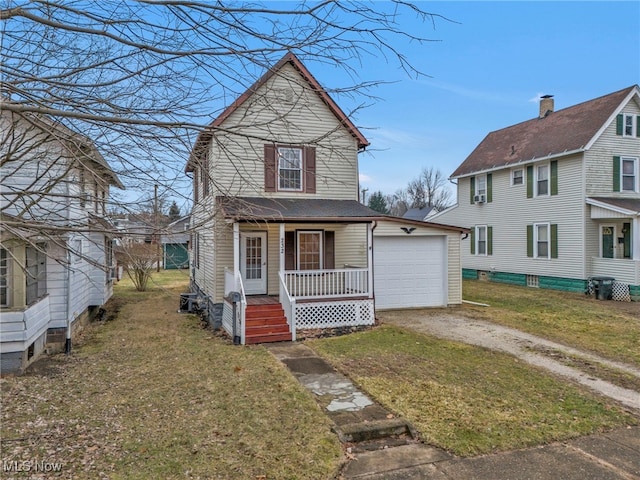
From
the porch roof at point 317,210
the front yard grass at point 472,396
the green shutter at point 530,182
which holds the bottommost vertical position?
the front yard grass at point 472,396

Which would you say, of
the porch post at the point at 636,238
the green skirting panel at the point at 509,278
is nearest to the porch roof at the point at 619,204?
the porch post at the point at 636,238

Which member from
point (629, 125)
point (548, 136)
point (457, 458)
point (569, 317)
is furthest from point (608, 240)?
point (457, 458)

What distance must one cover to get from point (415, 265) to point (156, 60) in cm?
1156

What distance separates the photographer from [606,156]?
54.9ft

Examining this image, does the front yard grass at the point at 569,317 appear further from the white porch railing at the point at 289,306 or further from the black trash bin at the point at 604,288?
the white porch railing at the point at 289,306

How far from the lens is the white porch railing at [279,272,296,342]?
970 cm

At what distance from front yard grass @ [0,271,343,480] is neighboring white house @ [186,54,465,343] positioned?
1.99 meters

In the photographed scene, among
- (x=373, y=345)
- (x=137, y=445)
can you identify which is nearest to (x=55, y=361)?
(x=137, y=445)

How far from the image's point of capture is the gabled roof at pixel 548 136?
54.9 feet

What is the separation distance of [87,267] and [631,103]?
21397 millimetres

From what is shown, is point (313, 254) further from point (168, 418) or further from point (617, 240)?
point (617, 240)

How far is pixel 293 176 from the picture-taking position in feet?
40.5

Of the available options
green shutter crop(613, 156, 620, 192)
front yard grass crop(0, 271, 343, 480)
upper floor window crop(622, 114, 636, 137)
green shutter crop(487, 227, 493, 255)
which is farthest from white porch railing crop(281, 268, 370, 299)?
upper floor window crop(622, 114, 636, 137)

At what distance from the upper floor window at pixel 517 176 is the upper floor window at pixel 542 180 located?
2.73 feet
